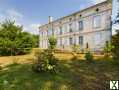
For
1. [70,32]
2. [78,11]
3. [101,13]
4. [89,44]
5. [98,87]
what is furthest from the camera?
[70,32]

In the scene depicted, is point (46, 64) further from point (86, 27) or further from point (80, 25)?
point (80, 25)

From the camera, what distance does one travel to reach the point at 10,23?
26734 millimetres

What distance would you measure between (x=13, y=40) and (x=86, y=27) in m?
12.2

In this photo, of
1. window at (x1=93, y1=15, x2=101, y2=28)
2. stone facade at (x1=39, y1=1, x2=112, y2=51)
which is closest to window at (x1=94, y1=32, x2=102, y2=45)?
stone facade at (x1=39, y1=1, x2=112, y2=51)

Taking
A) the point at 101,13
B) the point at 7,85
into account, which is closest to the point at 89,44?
the point at 101,13

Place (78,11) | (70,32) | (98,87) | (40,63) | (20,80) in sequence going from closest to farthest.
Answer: (98,87), (20,80), (40,63), (78,11), (70,32)

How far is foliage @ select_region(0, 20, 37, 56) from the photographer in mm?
25688

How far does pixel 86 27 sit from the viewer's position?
104 feet

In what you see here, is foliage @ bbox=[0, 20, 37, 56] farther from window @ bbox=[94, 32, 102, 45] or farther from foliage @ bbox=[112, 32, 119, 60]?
foliage @ bbox=[112, 32, 119, 60]

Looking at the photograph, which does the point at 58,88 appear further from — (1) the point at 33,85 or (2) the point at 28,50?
(2) the point at 28,50

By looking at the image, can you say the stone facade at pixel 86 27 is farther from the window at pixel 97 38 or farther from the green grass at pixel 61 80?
the green grass at pixel 61 80

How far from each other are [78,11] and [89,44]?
653 cm

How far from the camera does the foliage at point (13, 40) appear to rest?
2569 cm

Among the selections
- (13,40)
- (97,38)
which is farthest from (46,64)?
Answer: (97,38)
